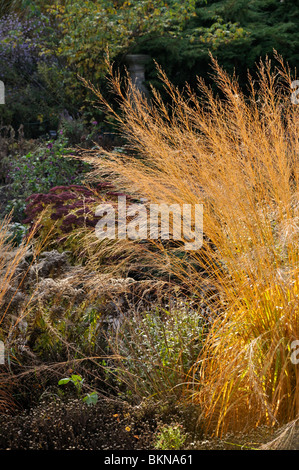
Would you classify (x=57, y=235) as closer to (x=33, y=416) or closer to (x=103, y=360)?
(x=103, y=360)

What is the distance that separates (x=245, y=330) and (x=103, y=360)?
86 cm

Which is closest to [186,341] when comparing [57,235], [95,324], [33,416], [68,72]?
[95,324]

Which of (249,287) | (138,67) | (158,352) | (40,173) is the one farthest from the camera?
(138,67)

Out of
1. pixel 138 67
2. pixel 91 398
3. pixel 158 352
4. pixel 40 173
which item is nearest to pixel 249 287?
pixel 158 352

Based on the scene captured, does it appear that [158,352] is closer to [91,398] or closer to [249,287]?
[91,398]

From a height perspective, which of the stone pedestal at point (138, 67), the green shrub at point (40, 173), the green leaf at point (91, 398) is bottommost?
the green leaf at point (91, 398)

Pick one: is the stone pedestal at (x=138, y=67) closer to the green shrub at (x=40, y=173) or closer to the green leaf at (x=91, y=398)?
the green shrub at (x=40, y=173)

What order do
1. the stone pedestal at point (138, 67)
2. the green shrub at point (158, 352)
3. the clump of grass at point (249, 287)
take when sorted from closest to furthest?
the clump of grass at point (249, 287) < the green shrub at point (158, 352) < the stone pedestal at point (138, 67)

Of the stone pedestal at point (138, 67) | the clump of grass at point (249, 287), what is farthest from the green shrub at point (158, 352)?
the stone pedestal at point (138, 67)

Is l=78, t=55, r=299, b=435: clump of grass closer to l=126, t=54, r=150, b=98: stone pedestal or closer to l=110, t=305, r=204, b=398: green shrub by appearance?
l=110, t=305, r=204, b=398: green shrub

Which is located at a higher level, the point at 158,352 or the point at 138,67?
the point at 138,67

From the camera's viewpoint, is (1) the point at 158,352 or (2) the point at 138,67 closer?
(1) the point at 158,352

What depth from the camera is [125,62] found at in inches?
323

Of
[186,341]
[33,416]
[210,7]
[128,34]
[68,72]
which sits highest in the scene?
[210,7]
